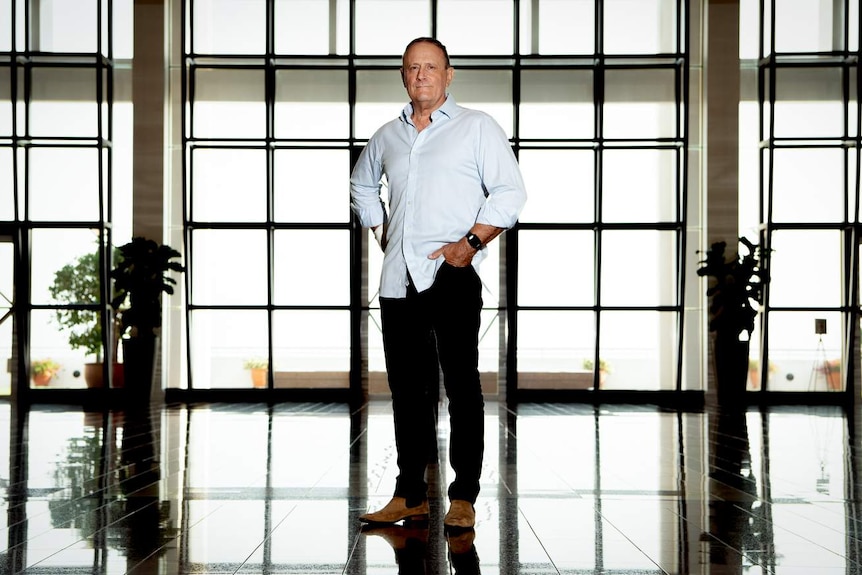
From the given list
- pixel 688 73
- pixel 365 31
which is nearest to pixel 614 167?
pixel 688 73

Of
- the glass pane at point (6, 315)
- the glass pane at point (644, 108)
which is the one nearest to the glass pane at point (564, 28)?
the glass pane at point (644, 108)

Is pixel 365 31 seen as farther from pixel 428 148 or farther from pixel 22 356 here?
pixel 428 148

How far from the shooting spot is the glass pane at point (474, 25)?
1053 cm

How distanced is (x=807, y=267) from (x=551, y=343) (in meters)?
2.71

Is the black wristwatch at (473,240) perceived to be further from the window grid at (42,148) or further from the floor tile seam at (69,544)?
the window grid at (42,148)

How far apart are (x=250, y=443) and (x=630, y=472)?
7.04ft

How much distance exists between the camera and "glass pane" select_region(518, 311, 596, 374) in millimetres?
10320

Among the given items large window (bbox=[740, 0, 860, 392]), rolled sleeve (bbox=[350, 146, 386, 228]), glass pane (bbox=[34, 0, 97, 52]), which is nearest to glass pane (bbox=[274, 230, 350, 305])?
glass pane (bbox=[34, 0, 97, 52])

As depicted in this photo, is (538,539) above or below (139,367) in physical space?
above

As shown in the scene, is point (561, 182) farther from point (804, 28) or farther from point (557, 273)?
point (804, 28)

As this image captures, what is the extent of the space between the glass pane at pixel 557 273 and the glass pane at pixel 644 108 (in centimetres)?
124

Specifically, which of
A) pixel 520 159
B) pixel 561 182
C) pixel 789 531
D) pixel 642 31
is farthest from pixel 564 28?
pixel 789 531

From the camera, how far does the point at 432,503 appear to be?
307 centimetres

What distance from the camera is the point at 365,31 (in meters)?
10.6
